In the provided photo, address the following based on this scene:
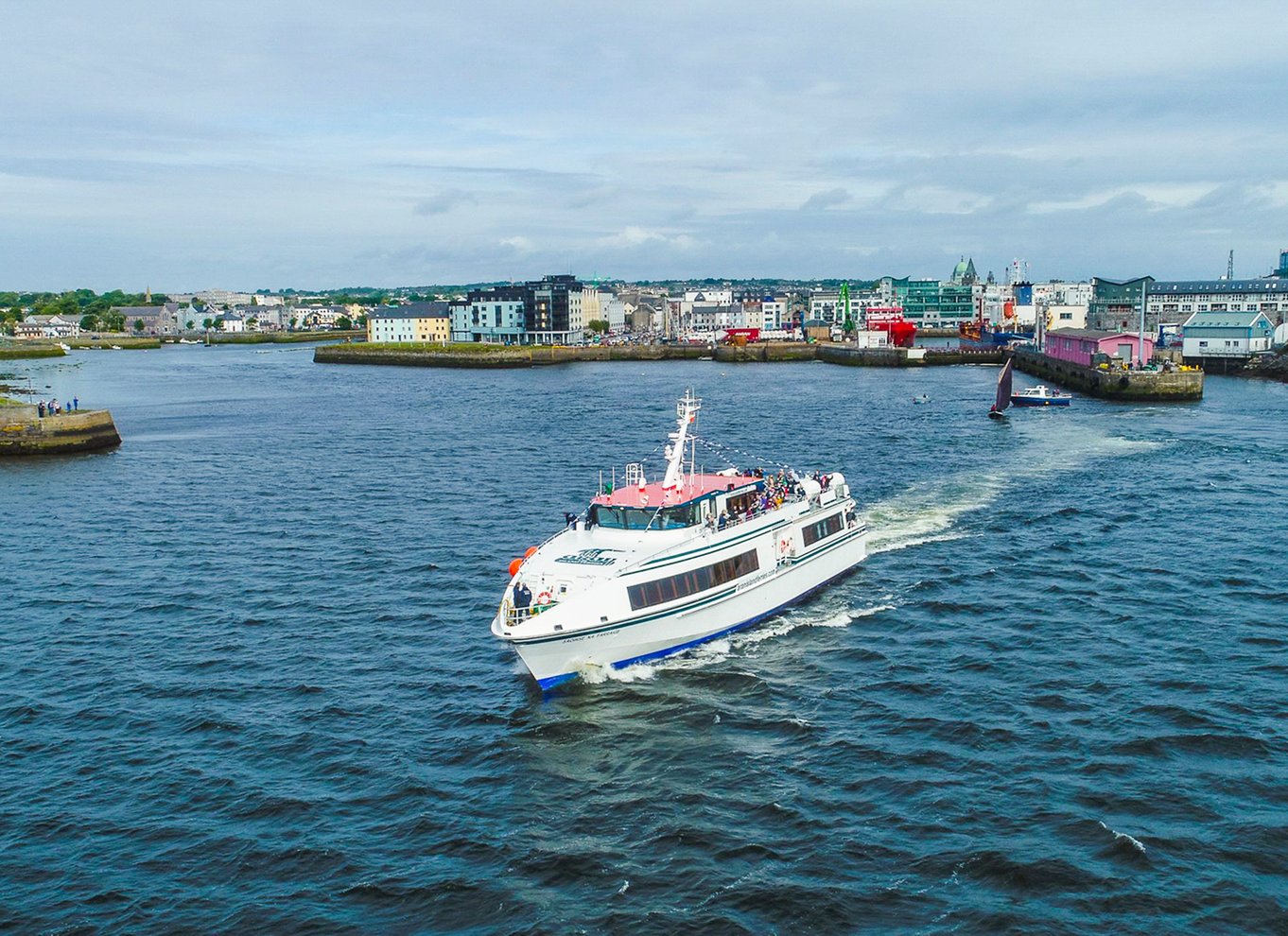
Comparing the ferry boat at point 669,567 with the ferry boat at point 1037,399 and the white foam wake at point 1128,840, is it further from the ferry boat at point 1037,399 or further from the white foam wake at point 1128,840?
the ferry boat at point 1037,399

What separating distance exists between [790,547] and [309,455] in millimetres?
42959

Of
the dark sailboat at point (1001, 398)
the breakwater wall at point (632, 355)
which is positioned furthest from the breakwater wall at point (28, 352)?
the dark sailboat at point (1001, 398)

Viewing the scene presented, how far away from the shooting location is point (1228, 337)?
126 meters

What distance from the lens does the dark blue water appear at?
62.3 ft

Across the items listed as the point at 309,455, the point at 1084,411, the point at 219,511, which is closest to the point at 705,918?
the point at 219,511

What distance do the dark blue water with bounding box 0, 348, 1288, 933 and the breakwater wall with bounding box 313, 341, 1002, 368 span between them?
10788 centimetres

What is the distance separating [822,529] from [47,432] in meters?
56.8

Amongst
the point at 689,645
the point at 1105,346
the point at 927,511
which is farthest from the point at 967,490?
the point at 1105,346

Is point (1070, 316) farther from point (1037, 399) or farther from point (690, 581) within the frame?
point (690, 581)

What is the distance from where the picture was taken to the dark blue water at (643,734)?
747 inches

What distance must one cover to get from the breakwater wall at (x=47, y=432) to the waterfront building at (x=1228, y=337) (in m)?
120

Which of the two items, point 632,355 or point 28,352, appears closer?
point 28,352

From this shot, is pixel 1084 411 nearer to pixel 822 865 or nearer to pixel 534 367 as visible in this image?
pixel 822 865

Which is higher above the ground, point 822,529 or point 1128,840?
point 822,529
